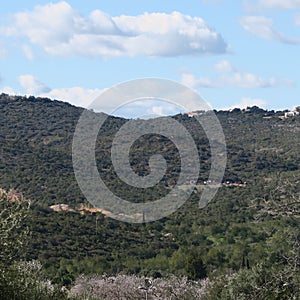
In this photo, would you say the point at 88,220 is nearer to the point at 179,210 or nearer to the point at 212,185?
the point at 179,210

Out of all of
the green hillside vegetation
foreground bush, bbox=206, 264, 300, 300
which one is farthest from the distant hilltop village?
foreground bush, bbox=206, 264, 300, 300

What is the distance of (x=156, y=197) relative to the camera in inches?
2628

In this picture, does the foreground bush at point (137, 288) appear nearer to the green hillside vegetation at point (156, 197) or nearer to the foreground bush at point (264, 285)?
the green hillside vegetation at point (156, 197)

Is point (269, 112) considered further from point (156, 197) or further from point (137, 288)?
point (137, 288)

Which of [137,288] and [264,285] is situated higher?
[264,285]

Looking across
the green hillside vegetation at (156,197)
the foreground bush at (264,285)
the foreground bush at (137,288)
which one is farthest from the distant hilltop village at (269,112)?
the foreground bush at (264,285)

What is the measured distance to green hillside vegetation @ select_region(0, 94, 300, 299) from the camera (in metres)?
31.9

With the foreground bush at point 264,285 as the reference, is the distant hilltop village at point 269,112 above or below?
above

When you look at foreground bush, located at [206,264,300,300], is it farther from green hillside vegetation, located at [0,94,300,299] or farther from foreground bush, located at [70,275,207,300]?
foreground bush, located at [70,275,207,300]

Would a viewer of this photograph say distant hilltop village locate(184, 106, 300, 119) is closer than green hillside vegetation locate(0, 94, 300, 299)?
No

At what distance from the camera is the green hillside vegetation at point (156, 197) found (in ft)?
105

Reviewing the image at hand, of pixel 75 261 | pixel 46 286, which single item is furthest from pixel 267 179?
pixel 46 286

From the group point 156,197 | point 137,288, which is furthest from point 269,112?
point 137,288

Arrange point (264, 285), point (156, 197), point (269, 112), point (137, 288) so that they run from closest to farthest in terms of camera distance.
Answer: point (264, 285)
point (137, 288)
point (156, 197)
point (269, 112)
